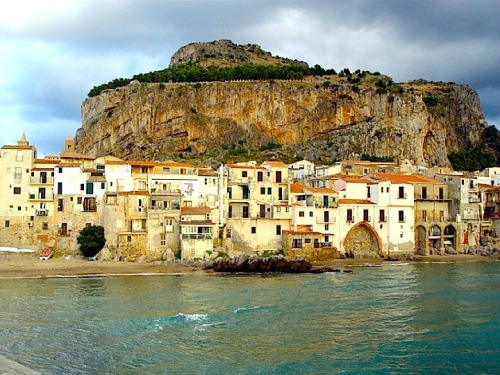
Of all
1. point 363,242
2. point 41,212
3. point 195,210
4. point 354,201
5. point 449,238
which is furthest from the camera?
point 449,238

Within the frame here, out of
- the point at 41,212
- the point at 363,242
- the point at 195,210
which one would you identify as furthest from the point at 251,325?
the point at 363,242

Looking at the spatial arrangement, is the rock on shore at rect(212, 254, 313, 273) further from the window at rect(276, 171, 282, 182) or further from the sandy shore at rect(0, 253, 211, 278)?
the window at rect(276, 171, 282, 182)

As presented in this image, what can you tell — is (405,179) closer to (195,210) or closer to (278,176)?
(278,176)

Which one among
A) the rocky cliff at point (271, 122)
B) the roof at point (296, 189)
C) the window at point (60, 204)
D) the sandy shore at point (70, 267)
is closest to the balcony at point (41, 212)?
the window at point (60, 204)

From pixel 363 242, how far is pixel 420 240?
709cm

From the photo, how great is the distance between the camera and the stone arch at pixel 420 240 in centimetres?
6601

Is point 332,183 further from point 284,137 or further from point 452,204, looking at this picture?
point 284,137

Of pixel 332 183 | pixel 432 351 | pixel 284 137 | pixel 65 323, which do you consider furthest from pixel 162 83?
pixel 432 351

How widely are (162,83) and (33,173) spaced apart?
64.3 metres

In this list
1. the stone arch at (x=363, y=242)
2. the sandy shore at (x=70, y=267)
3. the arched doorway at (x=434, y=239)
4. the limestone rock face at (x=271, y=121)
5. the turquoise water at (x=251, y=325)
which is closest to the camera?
Result: the turquoise water at (x=251, y=325)

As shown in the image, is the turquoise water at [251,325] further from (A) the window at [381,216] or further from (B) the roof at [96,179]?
(A) the window at [381,216]

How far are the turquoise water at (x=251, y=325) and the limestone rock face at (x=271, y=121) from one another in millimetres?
66985

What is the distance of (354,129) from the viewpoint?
4488 inches

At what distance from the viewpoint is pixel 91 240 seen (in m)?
55.7
